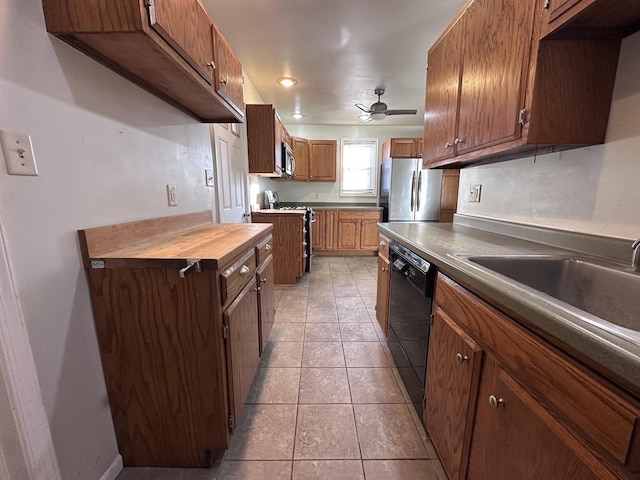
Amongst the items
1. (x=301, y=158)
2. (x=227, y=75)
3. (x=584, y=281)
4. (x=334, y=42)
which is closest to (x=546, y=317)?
(x=584, y=281)

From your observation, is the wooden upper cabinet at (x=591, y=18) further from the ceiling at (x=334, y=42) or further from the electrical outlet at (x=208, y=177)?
the electrical outlet at (x=208, y=177)

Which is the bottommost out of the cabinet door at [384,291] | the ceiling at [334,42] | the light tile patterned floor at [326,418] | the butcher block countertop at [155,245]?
the light tile patterned floor at [326,418]

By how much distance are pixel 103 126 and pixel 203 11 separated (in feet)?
2.49

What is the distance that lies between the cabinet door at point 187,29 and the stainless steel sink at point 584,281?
139 cm

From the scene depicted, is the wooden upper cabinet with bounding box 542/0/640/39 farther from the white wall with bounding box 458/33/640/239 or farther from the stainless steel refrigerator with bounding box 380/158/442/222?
the stainless steel refrigerator with bounding box 380/158/442/222

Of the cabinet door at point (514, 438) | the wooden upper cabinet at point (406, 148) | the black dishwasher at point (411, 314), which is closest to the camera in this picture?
the cabinet door at point (514, 438)

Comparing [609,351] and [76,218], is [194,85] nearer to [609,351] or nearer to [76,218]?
[76,218]

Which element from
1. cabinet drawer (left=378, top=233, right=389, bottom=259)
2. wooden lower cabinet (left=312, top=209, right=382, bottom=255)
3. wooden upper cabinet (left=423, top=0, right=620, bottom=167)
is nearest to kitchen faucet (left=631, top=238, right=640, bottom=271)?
wooden upper cabinet (left=423, top=0, right=620, bottom=167)

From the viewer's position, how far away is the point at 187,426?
3.53 ft

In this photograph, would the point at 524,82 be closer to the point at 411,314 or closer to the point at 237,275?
the point at 411,314

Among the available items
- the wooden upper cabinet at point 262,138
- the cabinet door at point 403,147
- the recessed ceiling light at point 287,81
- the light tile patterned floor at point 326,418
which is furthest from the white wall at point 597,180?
the cabinet door at point 403,147

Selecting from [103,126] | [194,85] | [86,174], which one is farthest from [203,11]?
[86,174]

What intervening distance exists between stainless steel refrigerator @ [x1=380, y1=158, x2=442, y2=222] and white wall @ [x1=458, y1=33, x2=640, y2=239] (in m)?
2.90

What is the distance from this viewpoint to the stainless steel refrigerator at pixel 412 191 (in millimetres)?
4457
